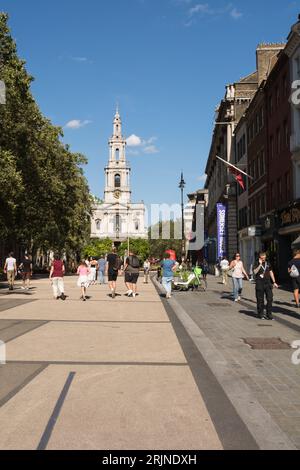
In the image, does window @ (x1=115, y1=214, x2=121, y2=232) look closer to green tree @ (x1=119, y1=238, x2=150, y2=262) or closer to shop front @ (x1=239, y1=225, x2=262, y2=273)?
green tree @ (x1=119, y1=238, x2=150, y2=262)

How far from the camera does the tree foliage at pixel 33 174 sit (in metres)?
28.0

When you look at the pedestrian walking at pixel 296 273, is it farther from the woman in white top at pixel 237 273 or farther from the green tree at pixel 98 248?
the green tree at pixel 98 248

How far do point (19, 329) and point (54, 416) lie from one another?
6.28 m

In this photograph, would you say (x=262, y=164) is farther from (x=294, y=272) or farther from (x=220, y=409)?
(x=220, y=409)

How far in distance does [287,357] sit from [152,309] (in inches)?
305

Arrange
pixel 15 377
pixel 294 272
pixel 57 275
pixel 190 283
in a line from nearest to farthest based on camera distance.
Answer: pixel 15 377 < pixel 294 272 < pixel 57 275 < pixel 190 283

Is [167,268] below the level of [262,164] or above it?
below

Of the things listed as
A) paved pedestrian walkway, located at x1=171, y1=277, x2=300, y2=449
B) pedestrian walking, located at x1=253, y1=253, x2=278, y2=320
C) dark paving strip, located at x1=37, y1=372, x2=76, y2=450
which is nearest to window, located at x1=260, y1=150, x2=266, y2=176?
paved pedestrian walkway, located at x1=171, y1=277, x2=300, y2=449

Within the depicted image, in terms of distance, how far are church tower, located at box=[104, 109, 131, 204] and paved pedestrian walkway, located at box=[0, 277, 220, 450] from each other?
135661mm

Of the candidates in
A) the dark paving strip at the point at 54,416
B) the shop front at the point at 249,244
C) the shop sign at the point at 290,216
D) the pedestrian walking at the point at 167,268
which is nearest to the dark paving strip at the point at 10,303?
the pedestrian walking at the point at 167,268

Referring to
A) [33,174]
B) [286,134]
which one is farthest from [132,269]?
[33,174]

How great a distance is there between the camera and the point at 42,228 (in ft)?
145

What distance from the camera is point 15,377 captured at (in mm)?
6691
